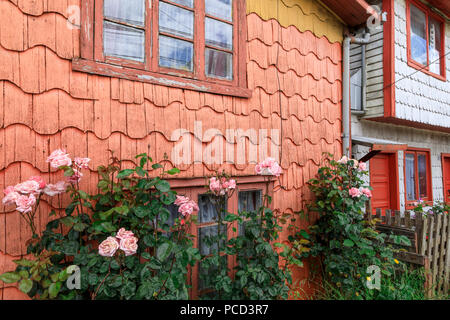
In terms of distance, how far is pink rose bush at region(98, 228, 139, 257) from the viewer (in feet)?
5.19

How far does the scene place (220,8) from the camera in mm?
2703

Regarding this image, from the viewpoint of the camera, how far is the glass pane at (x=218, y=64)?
103 inches

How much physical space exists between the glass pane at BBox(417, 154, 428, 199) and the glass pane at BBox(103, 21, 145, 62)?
648 cm

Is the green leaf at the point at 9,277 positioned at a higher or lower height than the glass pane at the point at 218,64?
lower

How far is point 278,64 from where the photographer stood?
3086mm

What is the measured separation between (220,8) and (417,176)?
228 inches

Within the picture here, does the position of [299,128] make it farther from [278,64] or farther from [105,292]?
[105,292]

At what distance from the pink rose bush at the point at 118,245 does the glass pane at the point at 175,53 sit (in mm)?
1444

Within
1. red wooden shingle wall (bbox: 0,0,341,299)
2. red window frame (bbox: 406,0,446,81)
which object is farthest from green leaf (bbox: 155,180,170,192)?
red window frame (bbox: 406,0,446,81)

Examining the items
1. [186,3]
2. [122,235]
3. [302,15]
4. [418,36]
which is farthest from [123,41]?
[418,36]

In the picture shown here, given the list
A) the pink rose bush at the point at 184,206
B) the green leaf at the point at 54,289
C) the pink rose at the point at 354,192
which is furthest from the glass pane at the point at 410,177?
the green leaf at the point at 54,289

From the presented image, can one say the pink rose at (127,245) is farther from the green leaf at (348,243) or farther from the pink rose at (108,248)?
the green leaf at (348,243)

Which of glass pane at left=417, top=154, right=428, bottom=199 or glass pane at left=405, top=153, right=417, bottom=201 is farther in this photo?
glass pane at left=417, top=154, right=428, bottom=199

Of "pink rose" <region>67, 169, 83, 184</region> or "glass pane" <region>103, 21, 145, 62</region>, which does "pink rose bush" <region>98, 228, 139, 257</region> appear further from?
"glass pane" <region>103, 21, 145, 62</region>
